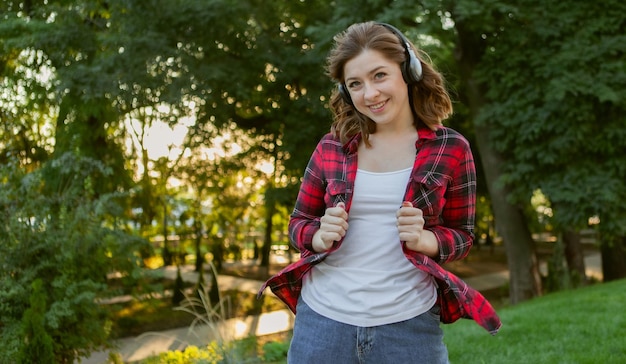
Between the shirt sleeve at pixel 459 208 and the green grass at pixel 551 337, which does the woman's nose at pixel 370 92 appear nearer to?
the shirt sleeve at pixel 459 208

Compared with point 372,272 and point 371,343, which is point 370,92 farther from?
point 371,343

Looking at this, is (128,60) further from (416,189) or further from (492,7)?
(416,189)

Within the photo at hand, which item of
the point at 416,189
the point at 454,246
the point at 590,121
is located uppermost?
the point at 590,121

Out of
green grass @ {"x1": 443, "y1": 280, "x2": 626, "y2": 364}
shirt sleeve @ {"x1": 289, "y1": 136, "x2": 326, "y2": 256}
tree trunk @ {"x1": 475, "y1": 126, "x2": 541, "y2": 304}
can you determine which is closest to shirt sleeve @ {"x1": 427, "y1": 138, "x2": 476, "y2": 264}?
shirt sleeve @ {"x1": 289, "y1": 136, "x2": 326, "y2": 256}

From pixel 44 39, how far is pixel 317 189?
10.5 meters

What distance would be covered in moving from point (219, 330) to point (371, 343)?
12.6ft

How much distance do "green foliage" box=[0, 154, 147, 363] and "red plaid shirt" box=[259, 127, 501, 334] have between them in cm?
544

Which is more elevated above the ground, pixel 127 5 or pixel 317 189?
pixel 127 5

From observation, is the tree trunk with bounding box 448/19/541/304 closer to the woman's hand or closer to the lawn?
the lawn

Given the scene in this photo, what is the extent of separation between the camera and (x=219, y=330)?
533 cm

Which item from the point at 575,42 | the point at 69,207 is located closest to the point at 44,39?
the point at 69,207

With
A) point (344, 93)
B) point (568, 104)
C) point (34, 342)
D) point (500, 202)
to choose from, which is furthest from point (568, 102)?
point (344, 93)

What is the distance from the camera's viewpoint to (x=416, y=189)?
170cm

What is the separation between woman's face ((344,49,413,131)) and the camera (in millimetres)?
1782
